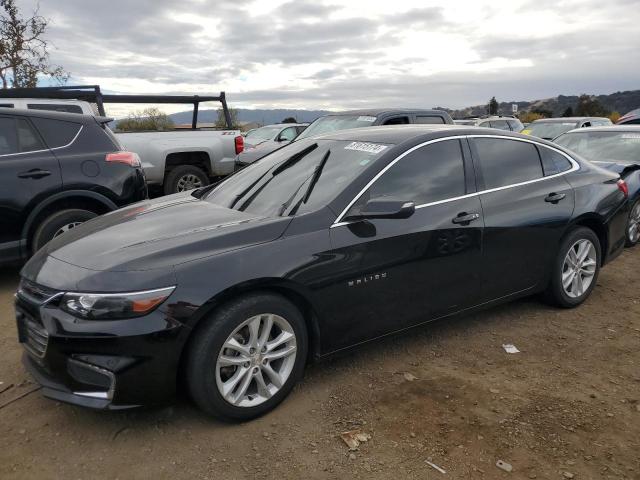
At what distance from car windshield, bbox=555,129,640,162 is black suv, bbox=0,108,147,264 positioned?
6119 mm

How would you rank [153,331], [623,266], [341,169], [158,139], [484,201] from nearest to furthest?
[153,331] → [341,169] → [484,201] → [623,266] → [158,139]

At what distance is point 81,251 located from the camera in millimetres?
3100

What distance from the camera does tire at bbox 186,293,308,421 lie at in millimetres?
2762

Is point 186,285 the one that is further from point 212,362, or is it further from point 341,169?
point 341,169

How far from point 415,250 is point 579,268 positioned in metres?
2.01

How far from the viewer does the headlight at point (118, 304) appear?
2.64 meters

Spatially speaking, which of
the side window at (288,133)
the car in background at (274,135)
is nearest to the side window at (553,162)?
the car in background at (274,135)

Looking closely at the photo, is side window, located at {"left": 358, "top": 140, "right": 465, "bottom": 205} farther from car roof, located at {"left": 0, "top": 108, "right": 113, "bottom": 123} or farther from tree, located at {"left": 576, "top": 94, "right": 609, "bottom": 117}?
tree, located at {"left": 576, "top": 94, "right": 609, "bottom": 117}

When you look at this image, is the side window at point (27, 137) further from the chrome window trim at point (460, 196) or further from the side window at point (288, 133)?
the side window at point (288, 133)

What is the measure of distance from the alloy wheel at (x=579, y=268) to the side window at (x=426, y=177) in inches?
55.7

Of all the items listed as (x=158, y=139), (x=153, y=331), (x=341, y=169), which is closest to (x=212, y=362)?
(x=153, y=331)

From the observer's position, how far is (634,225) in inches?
266

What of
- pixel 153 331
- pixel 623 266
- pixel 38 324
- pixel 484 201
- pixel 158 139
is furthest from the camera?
pixel 158 139

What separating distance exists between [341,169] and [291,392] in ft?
4.86
